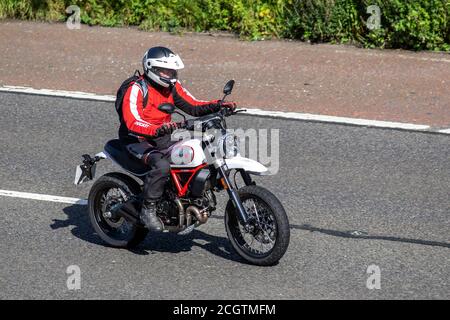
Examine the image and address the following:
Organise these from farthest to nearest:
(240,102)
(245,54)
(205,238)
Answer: (245,54)
(240,102)
(205,238)

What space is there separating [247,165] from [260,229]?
56cm

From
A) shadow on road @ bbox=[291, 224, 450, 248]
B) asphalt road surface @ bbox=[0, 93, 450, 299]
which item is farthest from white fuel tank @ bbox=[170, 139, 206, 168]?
shadow on road @ bbox=[291, 224, 450, 248]

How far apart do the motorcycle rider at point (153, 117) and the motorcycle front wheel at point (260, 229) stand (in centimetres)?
67

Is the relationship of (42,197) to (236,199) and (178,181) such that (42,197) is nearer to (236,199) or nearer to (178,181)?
(178,181)

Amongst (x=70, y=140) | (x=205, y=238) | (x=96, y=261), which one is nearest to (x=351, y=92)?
(x=70, y=140)

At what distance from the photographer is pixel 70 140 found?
12383mm

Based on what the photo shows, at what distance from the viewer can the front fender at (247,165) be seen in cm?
851

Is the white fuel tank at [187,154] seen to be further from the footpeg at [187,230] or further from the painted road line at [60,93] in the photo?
the painted road line at [60,93]

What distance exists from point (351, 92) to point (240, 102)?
1592 millimetres

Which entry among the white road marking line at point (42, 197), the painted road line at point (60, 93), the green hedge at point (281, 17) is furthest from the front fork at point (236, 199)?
the green hedge at point (281, 17)

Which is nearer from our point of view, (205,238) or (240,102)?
(205,238)

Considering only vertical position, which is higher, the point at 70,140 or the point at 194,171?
the point at 194,171
